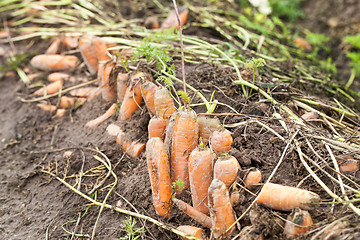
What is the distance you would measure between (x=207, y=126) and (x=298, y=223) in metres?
0.91

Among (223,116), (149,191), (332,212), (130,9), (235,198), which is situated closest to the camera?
(332,212)

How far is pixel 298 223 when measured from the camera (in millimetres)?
1949

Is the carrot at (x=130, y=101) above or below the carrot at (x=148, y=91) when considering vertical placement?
below

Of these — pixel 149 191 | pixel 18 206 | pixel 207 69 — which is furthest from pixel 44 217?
pixel 207 69

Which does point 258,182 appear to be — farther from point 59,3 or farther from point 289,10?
point 289,10

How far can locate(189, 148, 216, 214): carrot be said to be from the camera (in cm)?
223

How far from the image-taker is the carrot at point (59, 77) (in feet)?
13.3

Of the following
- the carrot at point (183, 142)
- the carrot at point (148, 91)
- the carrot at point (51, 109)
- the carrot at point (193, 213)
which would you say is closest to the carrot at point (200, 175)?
the carrot at point (193, 213)

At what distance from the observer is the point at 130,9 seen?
4840 millimetres

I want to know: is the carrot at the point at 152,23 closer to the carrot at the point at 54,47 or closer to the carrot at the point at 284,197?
the carrot at the point at 54,47

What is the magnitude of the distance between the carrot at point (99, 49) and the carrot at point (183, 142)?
1629 mm

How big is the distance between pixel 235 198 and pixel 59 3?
162 inches

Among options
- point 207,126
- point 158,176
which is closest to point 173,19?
point 207,126

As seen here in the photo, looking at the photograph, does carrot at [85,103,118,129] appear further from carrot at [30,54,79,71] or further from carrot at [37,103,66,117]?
carrot at [30,54,79,71]
